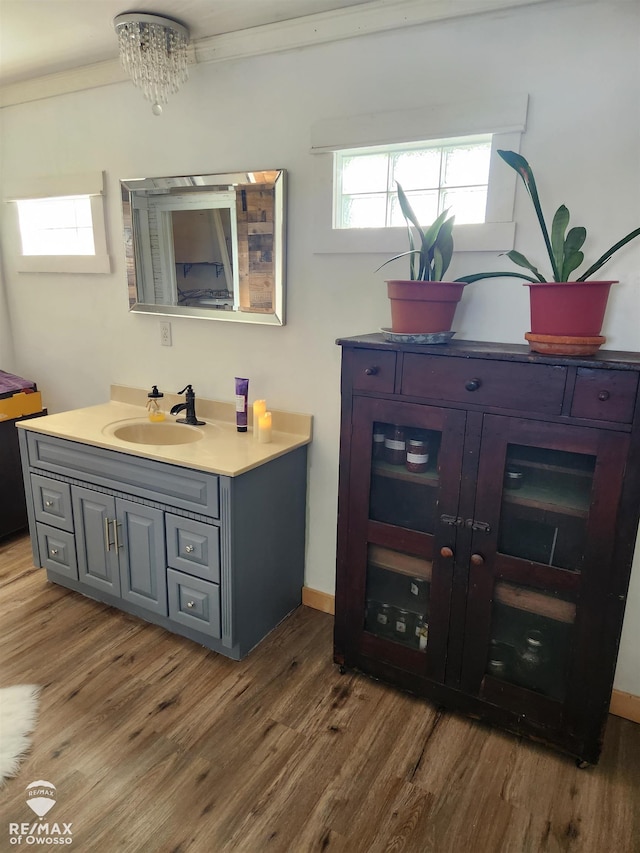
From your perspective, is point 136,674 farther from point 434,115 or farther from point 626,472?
point 434,115

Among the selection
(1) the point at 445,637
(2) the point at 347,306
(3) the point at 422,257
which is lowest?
(1) the point at 445,637

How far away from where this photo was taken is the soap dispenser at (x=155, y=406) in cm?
242

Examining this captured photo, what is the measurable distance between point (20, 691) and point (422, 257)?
1.98 meters

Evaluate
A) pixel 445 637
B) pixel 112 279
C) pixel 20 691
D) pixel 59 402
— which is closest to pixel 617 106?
pixel 445 637

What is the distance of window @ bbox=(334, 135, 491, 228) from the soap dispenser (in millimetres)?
1101

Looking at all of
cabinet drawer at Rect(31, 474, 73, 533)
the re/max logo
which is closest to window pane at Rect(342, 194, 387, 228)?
cabinet drawer at Rect(31, 474, 73, 533)

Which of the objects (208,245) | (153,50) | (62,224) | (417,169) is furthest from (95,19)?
(417,169)

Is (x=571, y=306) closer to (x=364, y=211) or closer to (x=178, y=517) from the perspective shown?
(x=364, y=211)

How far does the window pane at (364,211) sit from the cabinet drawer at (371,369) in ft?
1.90

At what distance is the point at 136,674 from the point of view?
1.94 m

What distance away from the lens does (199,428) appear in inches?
92.0

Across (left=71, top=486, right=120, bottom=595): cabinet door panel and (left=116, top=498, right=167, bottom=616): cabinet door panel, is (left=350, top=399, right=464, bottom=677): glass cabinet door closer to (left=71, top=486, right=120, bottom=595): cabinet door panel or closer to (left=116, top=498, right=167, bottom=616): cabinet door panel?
(left=116, top=498, right=167, bottom=616): cabinet door panel

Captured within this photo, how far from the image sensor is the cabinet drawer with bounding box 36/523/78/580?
2328 millimetres

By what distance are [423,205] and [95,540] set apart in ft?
6.07
